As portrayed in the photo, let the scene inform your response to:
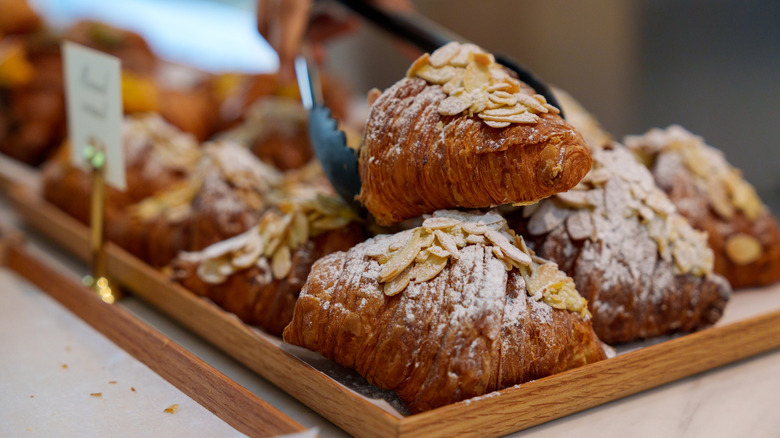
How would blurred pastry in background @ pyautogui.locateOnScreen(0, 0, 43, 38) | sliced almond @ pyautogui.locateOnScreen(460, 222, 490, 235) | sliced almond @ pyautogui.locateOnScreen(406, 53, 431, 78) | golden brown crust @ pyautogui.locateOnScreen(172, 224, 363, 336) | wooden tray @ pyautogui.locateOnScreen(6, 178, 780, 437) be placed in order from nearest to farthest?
wooden tray @ pyautogui.locateOnScreen(6, 178, 780, 437)
sliced almond @ pyautogui.locateOnScreen(460, 222, 490, 235)
sliced almond @ pyautogui.locateOnScreen(406, 53, 431, 78)
golden brown crust @ pyautogui.locateOnScreen(172, 224, 363, 336)
blurred pastry in background @ pyautogui.locateOnScreen(0, 0, 43, 38)

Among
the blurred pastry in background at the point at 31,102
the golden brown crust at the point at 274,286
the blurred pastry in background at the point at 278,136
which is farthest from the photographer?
the blurred pastry in background at the point at 31,102

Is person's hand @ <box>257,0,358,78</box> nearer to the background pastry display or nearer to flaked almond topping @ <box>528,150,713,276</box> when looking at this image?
the background pastry display

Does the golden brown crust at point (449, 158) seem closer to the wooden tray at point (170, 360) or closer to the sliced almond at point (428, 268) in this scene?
the sliced almond at point (428, 268)

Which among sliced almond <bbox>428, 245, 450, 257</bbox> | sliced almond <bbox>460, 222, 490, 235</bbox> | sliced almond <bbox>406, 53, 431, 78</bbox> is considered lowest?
sliced almond <bbox>428, 245, 450, 257</bbox>

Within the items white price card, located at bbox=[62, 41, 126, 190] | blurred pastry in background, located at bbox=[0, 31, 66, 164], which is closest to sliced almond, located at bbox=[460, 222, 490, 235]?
white price card, located at bbox=[62, 41, 126, 190]

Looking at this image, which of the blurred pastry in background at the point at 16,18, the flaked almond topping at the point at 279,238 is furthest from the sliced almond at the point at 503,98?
the blurred pastry in background at the point at 16,18
